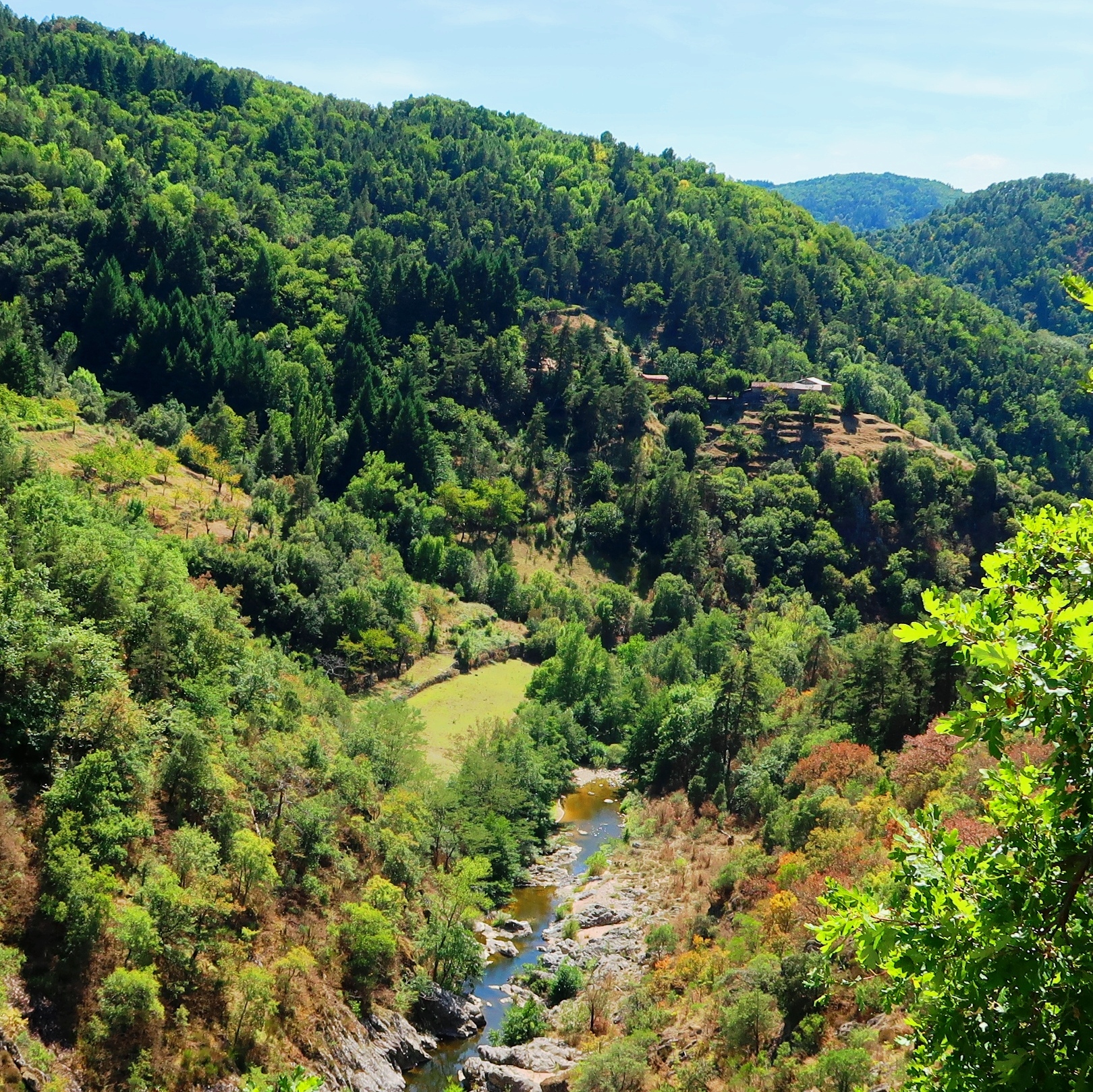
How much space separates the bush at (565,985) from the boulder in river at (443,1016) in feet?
11.5

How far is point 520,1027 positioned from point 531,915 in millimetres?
13827

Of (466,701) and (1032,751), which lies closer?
(1032,751)

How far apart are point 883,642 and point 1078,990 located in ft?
163

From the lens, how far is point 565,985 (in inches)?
1750

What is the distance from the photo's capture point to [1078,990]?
798 cm

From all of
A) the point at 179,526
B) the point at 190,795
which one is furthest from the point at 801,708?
the point at 179,526

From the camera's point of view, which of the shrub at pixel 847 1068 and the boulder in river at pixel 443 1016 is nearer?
the shrub at pixel 847 1068

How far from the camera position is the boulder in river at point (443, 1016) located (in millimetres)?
41406

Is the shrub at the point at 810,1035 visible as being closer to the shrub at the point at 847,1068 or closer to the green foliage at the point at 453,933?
the shrub at the point at 847,1068

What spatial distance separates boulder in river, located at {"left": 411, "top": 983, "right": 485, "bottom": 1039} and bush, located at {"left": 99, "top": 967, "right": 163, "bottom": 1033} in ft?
44.1

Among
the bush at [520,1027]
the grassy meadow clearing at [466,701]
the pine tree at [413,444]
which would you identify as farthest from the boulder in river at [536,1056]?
the pine tree at [413,444]

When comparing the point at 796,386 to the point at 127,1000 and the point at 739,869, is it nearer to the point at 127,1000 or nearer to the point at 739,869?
the point at 739,869

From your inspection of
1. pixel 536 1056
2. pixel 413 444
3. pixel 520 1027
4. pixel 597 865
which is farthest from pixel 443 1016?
pixel 413 444

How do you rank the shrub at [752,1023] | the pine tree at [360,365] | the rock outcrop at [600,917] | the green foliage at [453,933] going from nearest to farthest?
the shrub at [752,1023] → the green foliage at [453,933] → the rock outcrop at [600,917] → the pine tree at [360,365]
